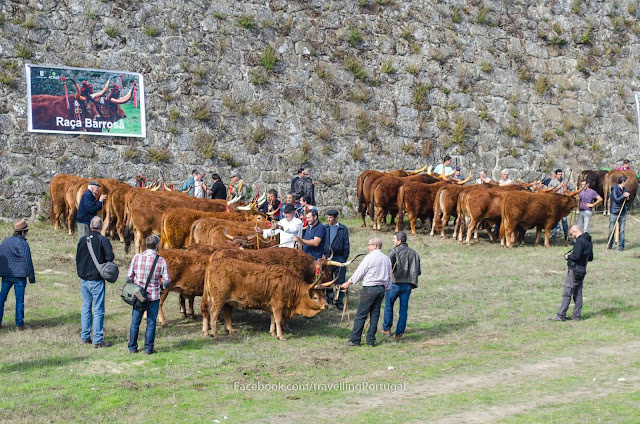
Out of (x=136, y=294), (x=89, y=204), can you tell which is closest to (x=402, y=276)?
(x=136, y=294)

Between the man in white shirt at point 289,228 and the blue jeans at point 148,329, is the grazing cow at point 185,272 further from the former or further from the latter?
the man in white shirt at point 289,228

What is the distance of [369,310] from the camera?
11523 millimetres

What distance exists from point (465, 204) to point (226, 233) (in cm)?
816

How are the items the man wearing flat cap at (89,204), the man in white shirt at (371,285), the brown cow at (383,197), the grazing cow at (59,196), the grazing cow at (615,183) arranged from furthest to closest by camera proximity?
the grazing cow at (615,183), the brown cow at (383,197), the grazing cow at (59,196), the man wearing flat cap at (89,204), the man in white shirt at (371,285)

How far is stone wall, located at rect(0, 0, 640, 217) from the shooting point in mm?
21969

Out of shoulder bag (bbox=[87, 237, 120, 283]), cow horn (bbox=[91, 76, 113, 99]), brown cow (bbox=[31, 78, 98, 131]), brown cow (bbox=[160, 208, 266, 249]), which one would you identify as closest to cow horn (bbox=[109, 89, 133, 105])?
cow horn (bbox=[91, 76, 113, 99])

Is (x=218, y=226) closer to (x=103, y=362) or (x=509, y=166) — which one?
(x=103, y=362)

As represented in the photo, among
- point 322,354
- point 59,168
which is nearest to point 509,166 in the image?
point 59,168

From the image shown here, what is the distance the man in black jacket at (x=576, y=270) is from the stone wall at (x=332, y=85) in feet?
41.2

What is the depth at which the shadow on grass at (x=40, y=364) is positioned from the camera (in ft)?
32.6

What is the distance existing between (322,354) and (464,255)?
9.00 m

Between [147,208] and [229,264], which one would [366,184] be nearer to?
[147,208]

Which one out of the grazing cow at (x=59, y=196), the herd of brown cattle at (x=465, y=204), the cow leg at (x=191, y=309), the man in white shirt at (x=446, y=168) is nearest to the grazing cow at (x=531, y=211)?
the herd of brown cattle at (x=465, y=204)

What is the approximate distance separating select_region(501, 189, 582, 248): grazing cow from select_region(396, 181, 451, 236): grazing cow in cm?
221
